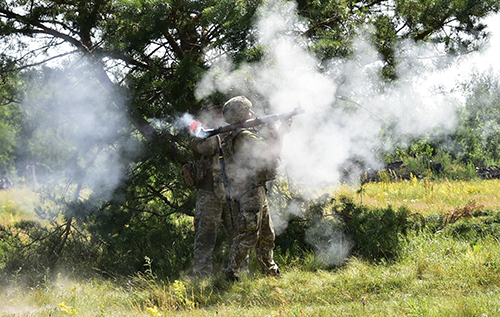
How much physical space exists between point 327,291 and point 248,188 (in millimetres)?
1411

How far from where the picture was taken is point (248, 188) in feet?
17.3

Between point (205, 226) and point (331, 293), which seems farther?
point (205, 226)

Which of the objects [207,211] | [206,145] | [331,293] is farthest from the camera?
[207,211]

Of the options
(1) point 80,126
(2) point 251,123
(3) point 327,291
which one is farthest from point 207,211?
(1) point 80,126

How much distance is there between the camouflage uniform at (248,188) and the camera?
16.9 feet

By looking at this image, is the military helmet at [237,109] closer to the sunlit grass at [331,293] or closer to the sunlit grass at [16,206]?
the sunlit grass at [331,293]

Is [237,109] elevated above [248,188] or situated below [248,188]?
above

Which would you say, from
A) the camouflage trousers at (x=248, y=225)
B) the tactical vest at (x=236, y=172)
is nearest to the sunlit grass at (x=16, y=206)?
the tactical vest at (x=236, y=172)

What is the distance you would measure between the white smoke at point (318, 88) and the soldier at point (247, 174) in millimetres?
780

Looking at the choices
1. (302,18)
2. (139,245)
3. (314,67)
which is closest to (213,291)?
(139,245)

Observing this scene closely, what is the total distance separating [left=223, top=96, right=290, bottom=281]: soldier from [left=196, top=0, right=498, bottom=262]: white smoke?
78 centimetres

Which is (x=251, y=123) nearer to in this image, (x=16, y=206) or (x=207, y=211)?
(x=207, y=211)

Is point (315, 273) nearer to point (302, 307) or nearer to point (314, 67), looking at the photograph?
point (302, 307)

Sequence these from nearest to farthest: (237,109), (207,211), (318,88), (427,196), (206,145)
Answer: (237,109), (206,145), (207,211), (318,88), (427,196)
